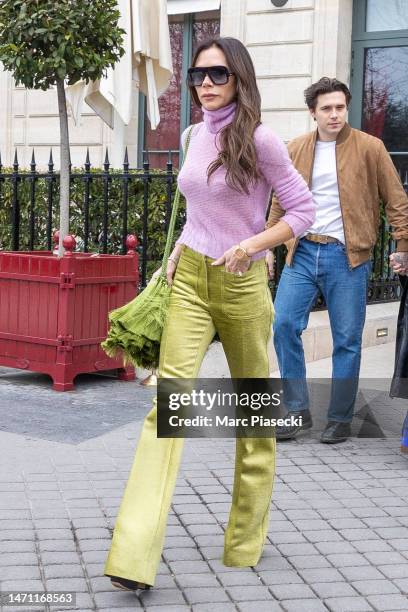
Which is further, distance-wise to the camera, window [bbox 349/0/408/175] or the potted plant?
window [bbox 349/0/408/175]

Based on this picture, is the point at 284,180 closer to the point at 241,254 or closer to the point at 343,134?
the point at 241,254

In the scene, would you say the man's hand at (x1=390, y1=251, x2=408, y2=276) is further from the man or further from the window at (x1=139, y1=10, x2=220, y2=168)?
the window at (x1=139, y1=10, x2=220, y2=168)

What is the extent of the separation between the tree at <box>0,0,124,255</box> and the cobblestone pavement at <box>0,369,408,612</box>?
97.9 inches

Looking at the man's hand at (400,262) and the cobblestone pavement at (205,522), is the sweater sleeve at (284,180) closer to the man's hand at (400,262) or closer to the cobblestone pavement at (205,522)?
the cobblestone pavement at (205,522)

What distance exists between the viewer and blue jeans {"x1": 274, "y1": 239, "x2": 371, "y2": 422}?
563 cm

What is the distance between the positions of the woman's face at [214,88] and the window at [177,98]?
10648 millimetres

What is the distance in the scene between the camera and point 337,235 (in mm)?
5617

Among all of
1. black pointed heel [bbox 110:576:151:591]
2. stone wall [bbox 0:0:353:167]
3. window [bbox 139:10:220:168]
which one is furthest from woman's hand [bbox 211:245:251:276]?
window [bbox 139:10:220:168]

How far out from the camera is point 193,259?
11.4 ft

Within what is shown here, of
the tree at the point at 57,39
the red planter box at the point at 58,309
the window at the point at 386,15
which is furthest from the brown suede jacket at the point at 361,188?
the window at the point at 386,15

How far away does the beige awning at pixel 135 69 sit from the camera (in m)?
9.81

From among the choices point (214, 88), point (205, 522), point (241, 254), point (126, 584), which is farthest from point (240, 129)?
point (205, 522)

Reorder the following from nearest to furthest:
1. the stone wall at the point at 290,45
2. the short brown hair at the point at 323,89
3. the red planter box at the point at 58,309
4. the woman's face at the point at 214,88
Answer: the woman's face at the point at 214,88 < the short brown hair at the point at 323,89 < the red planter box at the point at 58,309 < the stone wall at the point at 290,45

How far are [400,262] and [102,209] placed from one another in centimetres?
373
